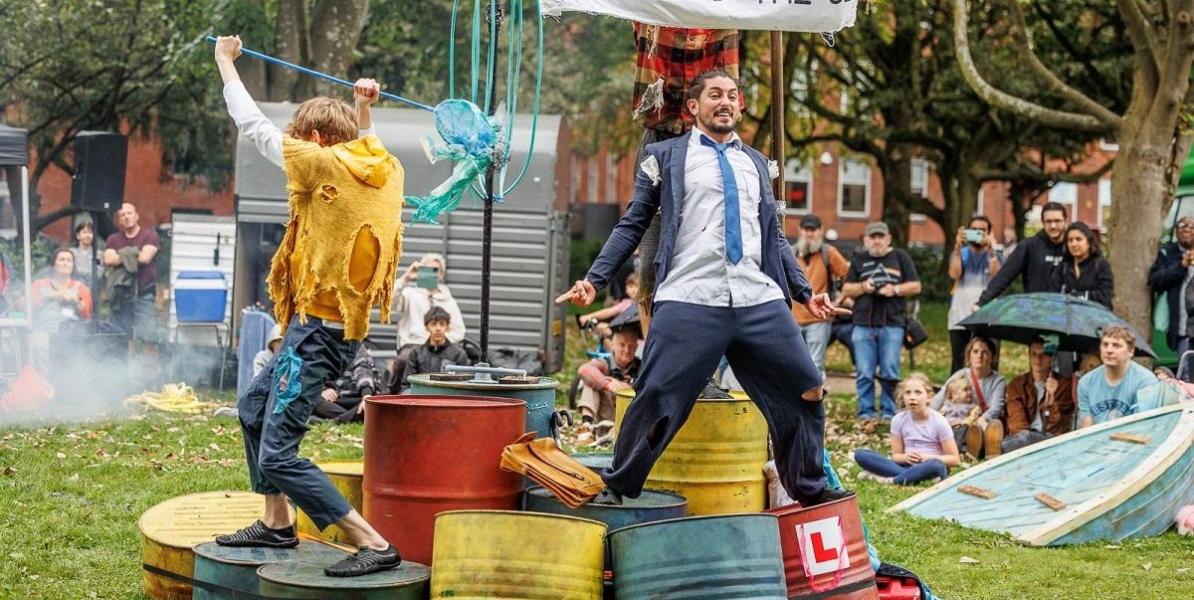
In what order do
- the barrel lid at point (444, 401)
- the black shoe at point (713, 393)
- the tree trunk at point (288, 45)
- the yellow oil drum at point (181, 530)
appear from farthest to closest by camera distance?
the tree trunk at point (288, 45) < the black shoe at point (713, 393) < the yellow oil drum at point (181, 530) < the barrel lid at point (444, 401)

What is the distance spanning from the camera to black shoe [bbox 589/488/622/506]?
6.21m

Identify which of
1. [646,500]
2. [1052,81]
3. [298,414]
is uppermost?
[1052,81]

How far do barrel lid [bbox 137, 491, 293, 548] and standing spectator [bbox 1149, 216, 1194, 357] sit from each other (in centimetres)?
813

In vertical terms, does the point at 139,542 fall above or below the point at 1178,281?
below

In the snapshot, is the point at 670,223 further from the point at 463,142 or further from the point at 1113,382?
the point at 1113,382

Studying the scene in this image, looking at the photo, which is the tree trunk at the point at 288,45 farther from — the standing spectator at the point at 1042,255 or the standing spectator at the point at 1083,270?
the standing spectator at the point at 1083,270

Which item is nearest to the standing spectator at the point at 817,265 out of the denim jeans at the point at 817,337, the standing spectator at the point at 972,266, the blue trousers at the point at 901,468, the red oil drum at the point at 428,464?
the denim jeans at the point at 817,337

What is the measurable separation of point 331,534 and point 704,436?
64.1 inches

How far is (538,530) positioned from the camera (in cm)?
569

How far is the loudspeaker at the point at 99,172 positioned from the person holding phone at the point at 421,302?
4534mm

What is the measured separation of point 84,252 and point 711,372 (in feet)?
41.8

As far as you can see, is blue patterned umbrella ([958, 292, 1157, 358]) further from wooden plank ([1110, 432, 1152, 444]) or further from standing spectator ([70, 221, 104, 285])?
standing spectator ([70, 221, 104, 285])

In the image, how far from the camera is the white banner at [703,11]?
22.6ft

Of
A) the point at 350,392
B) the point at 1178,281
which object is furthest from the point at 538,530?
the point at 1178,281
